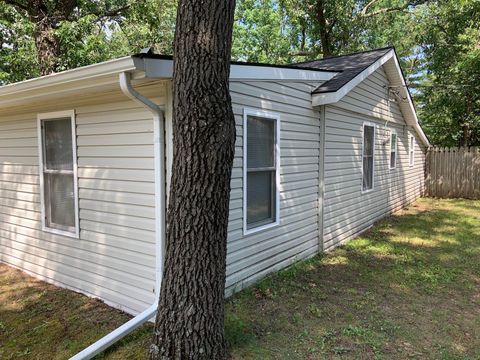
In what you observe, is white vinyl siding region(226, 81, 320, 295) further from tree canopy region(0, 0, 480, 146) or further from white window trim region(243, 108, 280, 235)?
tree canopy region(0, 0, 480, 146)

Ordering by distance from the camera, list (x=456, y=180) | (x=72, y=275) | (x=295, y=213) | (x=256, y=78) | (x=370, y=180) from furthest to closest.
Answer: (x=456, y=180)
(x=370, y=180)
(x=295, y=213)
(x=72, y=275)
(x=256, y=78)

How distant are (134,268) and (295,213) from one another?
2435 mm

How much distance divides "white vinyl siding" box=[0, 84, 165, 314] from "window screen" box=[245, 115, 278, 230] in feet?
4.09

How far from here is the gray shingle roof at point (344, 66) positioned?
5.55 metres

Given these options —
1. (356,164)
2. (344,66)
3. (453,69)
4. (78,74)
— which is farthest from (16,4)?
(453,69)

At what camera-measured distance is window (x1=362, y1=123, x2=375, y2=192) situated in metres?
7.61

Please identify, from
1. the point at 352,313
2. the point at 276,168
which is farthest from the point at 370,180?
the point at 352,313

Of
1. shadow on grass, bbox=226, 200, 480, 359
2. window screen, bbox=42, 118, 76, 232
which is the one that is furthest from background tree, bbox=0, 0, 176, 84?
shadow on grass, bbox=226, 200, 480, 359

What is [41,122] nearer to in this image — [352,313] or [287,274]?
[287,274]

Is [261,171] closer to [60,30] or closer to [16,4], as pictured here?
[60,30]

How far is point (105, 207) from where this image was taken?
4.09 meters

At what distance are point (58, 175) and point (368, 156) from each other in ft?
20.1

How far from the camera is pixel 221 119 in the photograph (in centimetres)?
251

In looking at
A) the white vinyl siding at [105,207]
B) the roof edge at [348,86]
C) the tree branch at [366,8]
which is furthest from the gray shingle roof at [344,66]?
the tree branch at [366,8]
